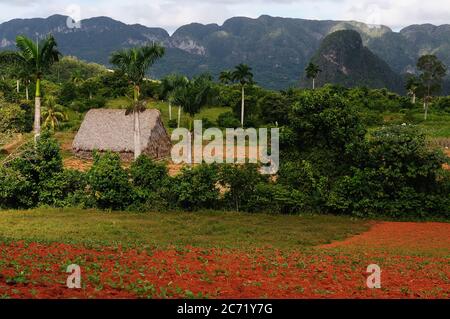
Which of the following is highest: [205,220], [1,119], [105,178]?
[1,119]

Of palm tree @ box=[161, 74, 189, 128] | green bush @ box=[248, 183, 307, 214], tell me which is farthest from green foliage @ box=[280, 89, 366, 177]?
palm tree @ box=[161, 74, 189, 128]

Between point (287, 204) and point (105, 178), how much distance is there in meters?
9.77

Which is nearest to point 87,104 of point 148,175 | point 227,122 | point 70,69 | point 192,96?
point 227,122

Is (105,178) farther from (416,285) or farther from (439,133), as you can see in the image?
(439,133)

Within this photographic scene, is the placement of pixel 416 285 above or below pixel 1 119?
below

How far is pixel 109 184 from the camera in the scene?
25875 mm

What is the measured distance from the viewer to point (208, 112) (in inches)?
2653

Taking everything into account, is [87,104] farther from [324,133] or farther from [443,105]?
[443,105]

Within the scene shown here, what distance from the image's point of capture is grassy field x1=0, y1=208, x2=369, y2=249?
1878cm

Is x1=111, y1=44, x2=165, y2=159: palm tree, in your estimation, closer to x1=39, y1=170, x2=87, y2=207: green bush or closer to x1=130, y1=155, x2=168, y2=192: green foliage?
x1=130, y1=155, x2=168, y2=192: green foliage

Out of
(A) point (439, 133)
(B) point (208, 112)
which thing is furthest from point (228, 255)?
(B) point (208, 112)

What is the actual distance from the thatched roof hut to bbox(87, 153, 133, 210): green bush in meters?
15.2

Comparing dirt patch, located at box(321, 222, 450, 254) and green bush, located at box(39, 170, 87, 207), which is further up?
green bush, located at box(39, 170, 87, 207)

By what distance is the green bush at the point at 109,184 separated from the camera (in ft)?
84.8
